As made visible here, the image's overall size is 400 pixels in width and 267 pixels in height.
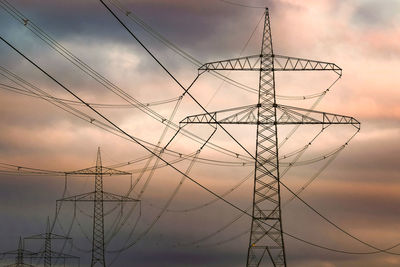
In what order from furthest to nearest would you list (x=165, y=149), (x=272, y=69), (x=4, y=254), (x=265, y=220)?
(x=4, y=254) → (x=272, y=69) → (x=265, y=220) → (x=165, y=149)

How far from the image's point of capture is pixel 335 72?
193ft

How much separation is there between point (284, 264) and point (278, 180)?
6.03 m

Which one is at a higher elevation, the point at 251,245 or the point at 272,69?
the point at 272,69

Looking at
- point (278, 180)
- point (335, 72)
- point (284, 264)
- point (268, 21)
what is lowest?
point (284, 264)

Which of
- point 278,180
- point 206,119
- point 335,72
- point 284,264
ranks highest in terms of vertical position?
point 335,72

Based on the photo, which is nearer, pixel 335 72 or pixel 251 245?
pixel 251 245

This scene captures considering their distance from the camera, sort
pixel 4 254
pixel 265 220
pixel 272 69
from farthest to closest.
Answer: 1. pixel 4 254
2. pixel 272 69
3. pixel 265 220

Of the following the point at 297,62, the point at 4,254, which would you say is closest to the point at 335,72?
the point at 297,62

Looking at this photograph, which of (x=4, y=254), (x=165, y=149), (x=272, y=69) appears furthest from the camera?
(x=4, y=254)

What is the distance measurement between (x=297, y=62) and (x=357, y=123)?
268 inches

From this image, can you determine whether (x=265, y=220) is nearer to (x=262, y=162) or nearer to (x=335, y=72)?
(x=262, y=162)

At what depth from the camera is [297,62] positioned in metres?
56.9

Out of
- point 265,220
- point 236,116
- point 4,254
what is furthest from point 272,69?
point 4,254

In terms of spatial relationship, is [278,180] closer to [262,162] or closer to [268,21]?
[262,162]
